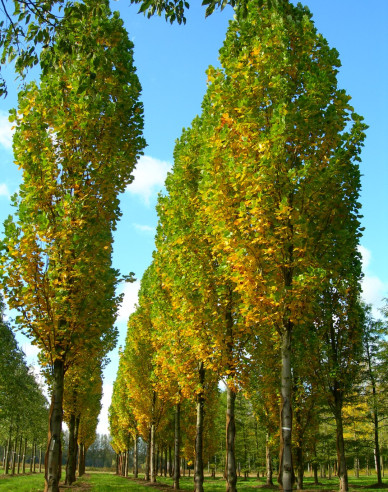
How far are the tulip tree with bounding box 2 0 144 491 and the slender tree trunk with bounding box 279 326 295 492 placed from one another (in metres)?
4.24

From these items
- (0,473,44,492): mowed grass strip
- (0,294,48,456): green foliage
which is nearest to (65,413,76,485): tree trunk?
(0,473,44,492): mowed grass strip

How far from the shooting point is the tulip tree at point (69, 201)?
26.6 ft

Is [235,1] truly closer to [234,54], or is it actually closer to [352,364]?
[234,54]

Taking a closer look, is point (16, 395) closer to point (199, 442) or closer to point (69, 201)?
point (199, 442)

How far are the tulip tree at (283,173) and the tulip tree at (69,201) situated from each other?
94.8 inches

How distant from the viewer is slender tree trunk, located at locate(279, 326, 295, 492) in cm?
664

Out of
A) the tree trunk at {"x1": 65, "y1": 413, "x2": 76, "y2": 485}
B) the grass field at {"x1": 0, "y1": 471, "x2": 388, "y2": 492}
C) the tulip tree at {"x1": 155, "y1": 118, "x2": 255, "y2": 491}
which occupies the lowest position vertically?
the grass field at {"x1": 0, "y1": 471, "x2": 388, "y2": 492}

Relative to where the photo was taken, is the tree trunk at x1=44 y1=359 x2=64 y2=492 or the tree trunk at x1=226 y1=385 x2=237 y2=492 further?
the tree trunk at x1=226 y1=385 x2=237 y2=492

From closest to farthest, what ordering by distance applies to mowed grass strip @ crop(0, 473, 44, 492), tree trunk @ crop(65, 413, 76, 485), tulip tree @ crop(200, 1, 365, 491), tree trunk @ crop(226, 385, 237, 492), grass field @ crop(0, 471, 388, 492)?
tulip tree @ crop(200, 1, 365, 491) → tree trunk @ crop(226, 385, 237, 492) → mowed grass strip @ crop(0, 473, 44, 492) → grass field @ crop(0, 471, 388, 492) → tree trunk @ crop(65, 413, 76, 485)

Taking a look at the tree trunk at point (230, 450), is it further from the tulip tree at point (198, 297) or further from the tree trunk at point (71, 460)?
the tree trunk at point (71, 460)

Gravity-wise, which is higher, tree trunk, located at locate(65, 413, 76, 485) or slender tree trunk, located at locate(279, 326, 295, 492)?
slender tree trunk, located at locate(279, 326, 295, 492)

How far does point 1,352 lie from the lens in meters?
24.0

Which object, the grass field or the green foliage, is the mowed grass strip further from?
the green foliage

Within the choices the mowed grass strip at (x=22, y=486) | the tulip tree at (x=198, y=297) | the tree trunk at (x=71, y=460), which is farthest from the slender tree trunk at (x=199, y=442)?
the tree trunk at (x=71, y=460)
